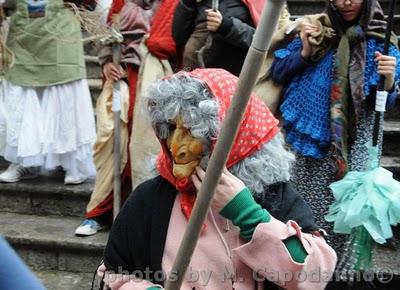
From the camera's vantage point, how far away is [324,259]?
1766 mm

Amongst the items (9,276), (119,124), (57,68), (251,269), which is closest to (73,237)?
(119,124)

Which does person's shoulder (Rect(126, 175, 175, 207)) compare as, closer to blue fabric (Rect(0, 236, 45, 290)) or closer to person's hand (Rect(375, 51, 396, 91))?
blue fabric (Rect(0, 236, 45, 290))

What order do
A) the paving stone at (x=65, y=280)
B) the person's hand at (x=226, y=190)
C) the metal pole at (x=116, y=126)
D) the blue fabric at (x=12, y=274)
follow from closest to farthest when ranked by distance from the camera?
the blue fabric at (x=12, y=274) < the person's hand at (x=226, y=190) < the metal pole at (x=116, y=126) < the paving stone at (x=65, y=280)

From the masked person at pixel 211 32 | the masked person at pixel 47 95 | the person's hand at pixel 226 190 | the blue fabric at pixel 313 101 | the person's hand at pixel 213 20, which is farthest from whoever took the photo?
the masked person at pixel 47 95

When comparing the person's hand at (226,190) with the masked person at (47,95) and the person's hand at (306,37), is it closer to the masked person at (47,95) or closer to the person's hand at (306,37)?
the person's hand at (306,37)

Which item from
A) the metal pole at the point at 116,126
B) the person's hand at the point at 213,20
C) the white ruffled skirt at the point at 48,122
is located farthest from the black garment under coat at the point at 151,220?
the white ruffled skirt at the point at 48,122

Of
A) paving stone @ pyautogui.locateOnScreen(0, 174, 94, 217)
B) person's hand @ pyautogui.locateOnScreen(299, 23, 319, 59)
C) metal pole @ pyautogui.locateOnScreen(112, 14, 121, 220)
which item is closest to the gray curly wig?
person's hand @ pyautogui.locateOnScreen(299, 23, 319, 59)

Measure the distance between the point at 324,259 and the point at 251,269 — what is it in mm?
202

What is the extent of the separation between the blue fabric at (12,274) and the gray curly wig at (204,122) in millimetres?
964

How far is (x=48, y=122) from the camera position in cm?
412

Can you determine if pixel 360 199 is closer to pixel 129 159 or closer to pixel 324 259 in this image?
pixel 324 259

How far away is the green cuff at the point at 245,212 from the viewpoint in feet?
5.53

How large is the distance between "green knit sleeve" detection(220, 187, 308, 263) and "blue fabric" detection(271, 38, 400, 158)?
3.90 feet

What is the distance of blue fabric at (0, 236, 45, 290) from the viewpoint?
810 millimetres
